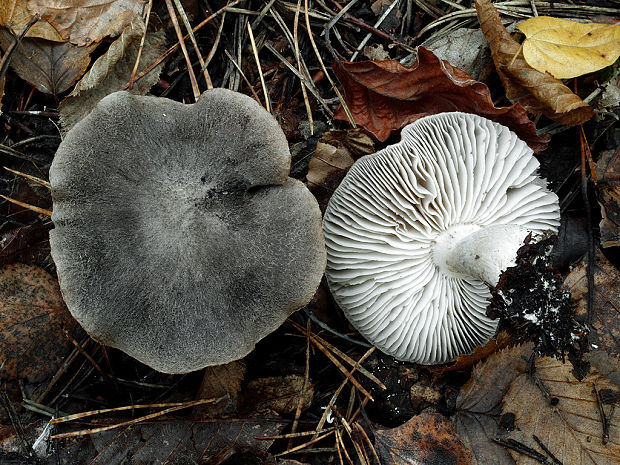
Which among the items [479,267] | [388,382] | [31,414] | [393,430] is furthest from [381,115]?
[31,414]

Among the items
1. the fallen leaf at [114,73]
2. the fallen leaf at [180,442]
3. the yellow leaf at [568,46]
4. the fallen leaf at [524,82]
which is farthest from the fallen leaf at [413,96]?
the fallen leaf at [180,442]

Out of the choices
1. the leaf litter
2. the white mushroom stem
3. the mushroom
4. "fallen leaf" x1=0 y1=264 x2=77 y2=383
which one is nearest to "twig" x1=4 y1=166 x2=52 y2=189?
the leaf litter

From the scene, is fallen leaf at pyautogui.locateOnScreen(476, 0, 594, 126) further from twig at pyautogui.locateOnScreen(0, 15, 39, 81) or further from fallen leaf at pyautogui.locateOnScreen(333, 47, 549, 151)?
twig at pyautogui.locateOnScreen(0, 15, 39, 81)

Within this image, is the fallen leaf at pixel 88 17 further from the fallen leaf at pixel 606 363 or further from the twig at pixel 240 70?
the fallen leaf at pixel 606 363

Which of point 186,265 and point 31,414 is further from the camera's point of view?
point 31,414

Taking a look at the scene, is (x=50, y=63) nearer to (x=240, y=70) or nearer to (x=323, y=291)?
(x=240, y=70)

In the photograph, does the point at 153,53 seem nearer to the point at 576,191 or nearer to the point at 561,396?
the point at 576,191

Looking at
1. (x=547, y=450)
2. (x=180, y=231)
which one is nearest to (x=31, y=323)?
(x=180, y=231)
